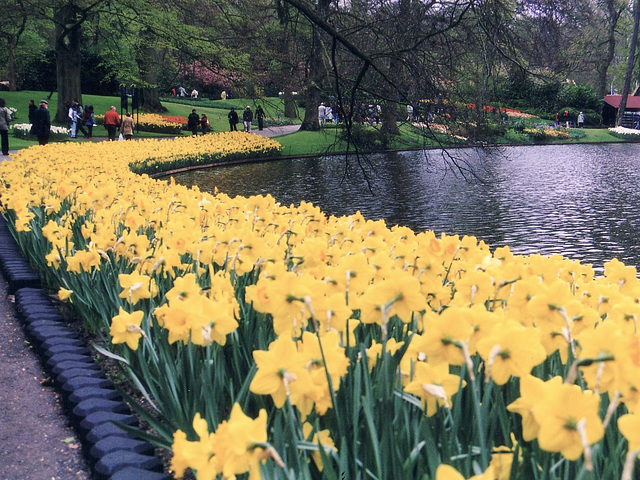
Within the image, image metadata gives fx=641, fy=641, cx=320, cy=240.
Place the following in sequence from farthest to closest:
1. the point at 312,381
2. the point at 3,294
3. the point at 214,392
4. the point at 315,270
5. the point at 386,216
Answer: the point at 386,216
the point at 3,294
the point at 315,270
the point at 214,392
the point at 312,381

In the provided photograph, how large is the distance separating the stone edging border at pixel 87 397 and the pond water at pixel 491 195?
2752 millimetres

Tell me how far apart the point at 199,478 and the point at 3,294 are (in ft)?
13.6

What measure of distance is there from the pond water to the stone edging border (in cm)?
275

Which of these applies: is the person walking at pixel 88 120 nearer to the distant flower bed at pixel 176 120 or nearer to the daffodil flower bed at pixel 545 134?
the distant flower bed at pixel 176 120

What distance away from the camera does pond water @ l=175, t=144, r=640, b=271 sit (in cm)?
907

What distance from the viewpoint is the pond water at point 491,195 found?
907 cm

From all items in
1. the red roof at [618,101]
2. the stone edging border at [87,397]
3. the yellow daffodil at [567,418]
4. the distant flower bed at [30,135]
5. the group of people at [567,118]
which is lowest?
the stone edging border at [87,397]

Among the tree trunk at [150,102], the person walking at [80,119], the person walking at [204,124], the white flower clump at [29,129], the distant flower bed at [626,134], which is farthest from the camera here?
the tree trunk at [150,102]

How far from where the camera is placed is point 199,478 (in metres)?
1.30

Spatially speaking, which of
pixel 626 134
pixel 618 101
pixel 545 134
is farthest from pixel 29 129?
pixel 618 101

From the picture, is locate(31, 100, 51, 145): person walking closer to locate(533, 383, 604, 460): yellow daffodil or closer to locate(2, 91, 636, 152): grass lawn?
locate(2, 91, 636, 152): grass lawn

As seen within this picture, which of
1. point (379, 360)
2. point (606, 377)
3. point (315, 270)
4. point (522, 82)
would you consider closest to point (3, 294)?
point (315, 270)

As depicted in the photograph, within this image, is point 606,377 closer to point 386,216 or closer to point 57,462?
point 57,462

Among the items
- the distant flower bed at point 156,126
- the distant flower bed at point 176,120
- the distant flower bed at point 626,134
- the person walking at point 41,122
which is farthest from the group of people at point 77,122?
the distant flower bed at point 626,134
